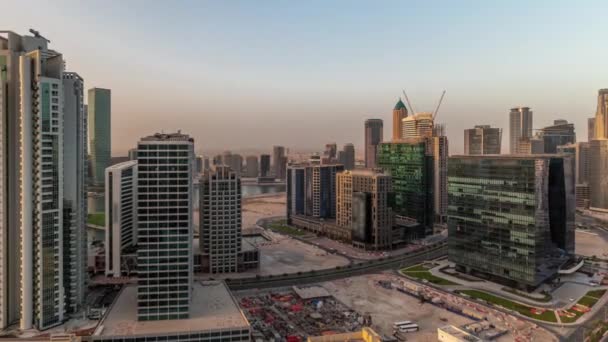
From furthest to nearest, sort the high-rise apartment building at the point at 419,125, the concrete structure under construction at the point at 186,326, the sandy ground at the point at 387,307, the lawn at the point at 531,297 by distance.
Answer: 1. the high-rise apartment building at the point at 419,125
2. the lawn at the point at 531,297
3. the sandy ground at the point at 387,307
4. the concrete structure under construction at the point at 186,326

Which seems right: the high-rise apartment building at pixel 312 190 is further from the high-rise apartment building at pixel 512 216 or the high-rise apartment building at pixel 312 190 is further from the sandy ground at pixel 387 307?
the sandy ground at pixel 387 307

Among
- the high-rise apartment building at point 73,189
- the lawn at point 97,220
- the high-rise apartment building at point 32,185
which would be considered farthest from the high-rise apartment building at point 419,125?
the high-rise apartment building at point 32,185

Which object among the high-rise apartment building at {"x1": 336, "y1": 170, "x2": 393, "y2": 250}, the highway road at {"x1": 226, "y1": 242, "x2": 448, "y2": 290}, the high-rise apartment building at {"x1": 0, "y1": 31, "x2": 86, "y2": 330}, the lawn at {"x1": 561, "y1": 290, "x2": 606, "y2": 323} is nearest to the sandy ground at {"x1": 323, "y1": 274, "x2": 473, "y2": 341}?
the highway road at {"x1": 226, "y1": 242, "x2": 448, "y2": 290}

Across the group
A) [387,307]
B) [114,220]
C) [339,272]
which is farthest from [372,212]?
[114,220]

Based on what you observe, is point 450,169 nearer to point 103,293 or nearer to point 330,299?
point 330,299

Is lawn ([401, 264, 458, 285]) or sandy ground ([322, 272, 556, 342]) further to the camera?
lawn ([401, 264, 458, 285])

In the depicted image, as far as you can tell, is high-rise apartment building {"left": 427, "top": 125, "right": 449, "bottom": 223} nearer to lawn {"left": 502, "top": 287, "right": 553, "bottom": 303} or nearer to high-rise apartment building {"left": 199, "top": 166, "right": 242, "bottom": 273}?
lawn {"left": 502, "top": 287, "right": 553, "bottom": 303}
